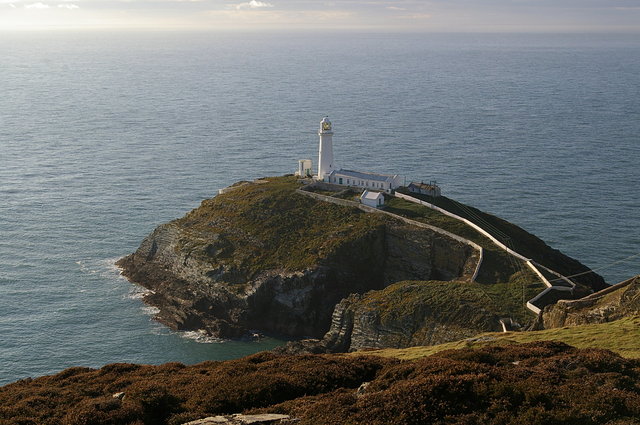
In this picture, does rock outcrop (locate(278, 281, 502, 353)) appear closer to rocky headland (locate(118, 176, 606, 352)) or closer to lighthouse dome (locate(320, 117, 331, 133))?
rocky headland (locate(118, 176, 606, 352))

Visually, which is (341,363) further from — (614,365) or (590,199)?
(590,199)

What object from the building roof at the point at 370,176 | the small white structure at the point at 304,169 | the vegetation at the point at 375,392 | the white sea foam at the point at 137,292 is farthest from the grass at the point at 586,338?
the small white structure at the point at 304,169

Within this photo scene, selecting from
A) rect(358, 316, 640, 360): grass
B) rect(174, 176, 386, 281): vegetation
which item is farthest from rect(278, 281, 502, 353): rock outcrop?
rect(358, 316, 640, 360): grass

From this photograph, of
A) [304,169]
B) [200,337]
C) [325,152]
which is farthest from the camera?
[304,169]

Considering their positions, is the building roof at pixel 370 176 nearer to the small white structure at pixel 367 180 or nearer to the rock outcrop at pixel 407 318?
the small white structure at pixel 367 180

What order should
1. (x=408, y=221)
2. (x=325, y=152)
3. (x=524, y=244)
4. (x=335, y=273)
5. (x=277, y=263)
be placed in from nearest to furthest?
1. (x=335, y=273)
2. (x=277, y=263)
3. (x=524, y=244)
4. (x=408, y=221)
5. (x=325, y=152)

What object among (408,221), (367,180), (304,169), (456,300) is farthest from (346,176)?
(456,300)

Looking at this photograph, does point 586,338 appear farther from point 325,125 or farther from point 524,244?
point 325,125
